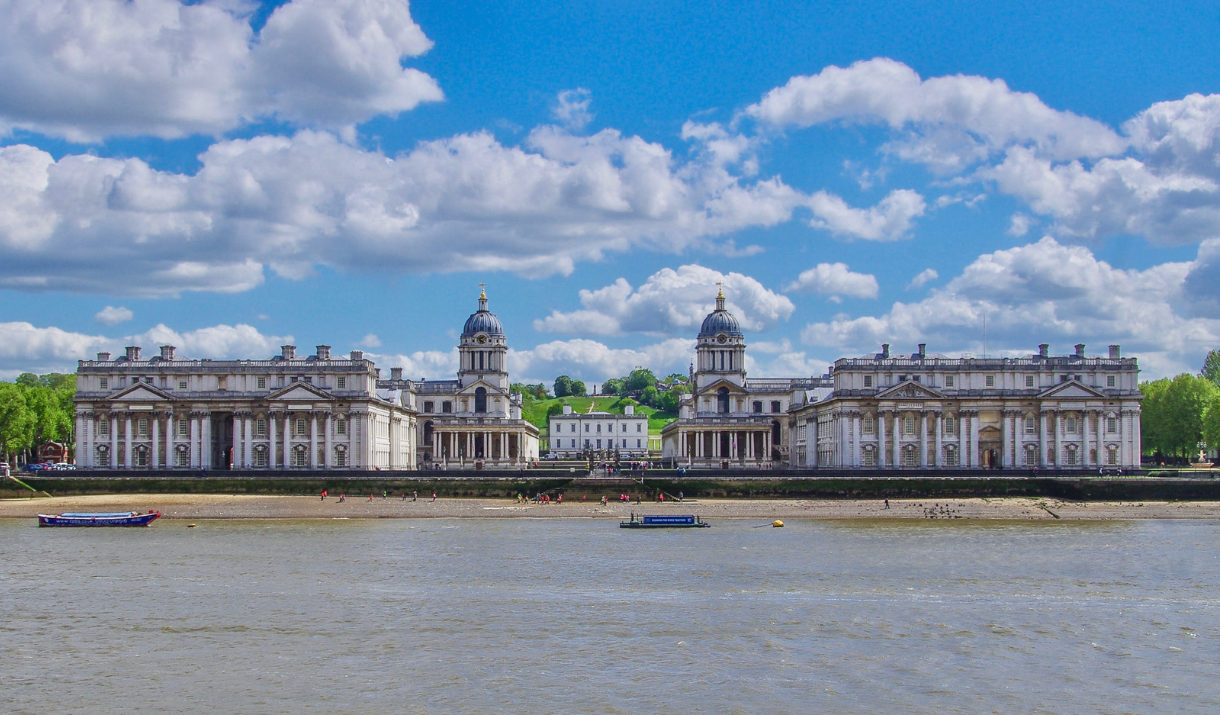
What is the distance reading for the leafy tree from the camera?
4528 inches

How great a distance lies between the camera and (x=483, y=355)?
120812mm

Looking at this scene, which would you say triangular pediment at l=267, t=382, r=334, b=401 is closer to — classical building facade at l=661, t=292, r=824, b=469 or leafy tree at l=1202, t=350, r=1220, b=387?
classical building facade at l=661, t=292, r=824, b=469

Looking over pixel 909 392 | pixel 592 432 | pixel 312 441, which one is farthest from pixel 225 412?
pixel 592 432

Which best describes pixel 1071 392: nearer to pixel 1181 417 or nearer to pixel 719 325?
pixel 1181 417

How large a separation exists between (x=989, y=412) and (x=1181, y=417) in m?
20.1

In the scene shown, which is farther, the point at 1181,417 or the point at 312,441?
the point at 1181,417

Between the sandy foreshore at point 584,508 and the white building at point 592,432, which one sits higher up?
the white building at point 592,432

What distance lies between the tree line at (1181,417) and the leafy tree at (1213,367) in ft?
13.8

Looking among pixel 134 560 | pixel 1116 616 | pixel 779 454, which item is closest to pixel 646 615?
pixel 1116 616

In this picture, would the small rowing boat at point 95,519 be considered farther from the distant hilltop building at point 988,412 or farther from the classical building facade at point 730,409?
the classical building facade at point 730,409

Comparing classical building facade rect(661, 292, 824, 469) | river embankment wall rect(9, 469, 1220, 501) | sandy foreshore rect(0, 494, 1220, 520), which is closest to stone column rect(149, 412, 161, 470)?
river embankment wall rect(9, 469, 1220, 501)

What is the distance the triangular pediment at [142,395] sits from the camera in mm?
93375

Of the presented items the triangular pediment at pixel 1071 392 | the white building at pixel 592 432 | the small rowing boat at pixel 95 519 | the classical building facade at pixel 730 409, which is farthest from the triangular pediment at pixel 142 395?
the white building at pixel 592 432

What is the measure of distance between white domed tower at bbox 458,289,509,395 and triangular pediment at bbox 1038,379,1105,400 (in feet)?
168
